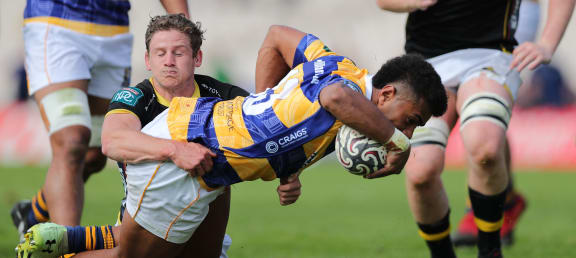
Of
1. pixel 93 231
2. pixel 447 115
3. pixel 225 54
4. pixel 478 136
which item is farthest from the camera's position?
pixel 225 54

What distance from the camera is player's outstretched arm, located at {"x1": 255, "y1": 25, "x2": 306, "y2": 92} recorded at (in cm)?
413

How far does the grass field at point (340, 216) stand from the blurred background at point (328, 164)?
0.05ft

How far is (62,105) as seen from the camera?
5156 mm

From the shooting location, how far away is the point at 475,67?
5.11m

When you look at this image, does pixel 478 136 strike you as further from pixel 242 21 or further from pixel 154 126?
pixel 242 21

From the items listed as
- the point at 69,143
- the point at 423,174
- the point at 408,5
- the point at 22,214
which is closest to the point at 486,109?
the point at 423,174

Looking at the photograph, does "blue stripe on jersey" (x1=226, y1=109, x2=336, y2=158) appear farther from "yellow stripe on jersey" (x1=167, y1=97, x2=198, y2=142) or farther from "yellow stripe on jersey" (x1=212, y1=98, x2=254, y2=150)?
"yellow stripe on jersey" (x1=167, y1=97, x2=198, y2=142)

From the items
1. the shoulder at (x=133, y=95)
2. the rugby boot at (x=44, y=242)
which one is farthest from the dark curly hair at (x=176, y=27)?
the rugby boot at (x=44, y=242)

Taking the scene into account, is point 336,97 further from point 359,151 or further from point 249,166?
point 249,166

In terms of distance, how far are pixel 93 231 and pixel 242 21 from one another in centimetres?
2034

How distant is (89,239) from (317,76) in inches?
59.8

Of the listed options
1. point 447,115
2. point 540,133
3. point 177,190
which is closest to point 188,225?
point 177,190

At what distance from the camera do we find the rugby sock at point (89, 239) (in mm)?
4184

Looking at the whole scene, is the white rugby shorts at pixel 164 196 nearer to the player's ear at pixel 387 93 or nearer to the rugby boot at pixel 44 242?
the rugby boot at pixel 44 242
